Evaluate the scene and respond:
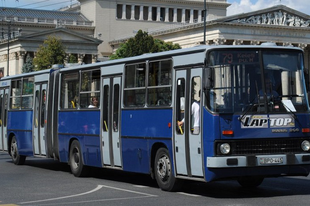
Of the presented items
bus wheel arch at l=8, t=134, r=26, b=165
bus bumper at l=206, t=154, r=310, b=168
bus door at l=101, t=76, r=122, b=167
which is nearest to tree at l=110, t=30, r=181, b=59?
bus wheel arch at l=8, t=134, r=26, b=165

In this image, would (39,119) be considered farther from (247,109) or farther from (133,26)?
(133,26)

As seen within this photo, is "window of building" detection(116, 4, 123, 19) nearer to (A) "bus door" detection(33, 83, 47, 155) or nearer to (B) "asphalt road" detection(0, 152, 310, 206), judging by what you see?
(A) "bus door" detection(33, 83, 47, 155)

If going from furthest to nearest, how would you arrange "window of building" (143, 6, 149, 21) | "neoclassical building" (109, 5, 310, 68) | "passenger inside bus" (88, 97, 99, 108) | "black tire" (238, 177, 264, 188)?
"window of building" (143, 6, 149, 21) → "neoclassical building" (109, 5, 310, 68) → "passenger inside bus" (88, 97, 99, 108) → "black tire" (238, 177, 264, 188)

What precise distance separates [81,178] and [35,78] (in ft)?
15.2

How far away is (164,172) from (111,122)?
2.80 m

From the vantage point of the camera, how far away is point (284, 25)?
372 feet

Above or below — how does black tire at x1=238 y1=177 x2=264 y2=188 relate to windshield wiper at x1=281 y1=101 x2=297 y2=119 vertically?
below

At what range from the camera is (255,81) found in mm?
15281

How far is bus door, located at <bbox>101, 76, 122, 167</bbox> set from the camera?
1873cm

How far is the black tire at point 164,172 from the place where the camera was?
16422 millimetres

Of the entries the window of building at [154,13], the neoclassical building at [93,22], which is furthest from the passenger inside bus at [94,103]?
the window of building at [154,13]

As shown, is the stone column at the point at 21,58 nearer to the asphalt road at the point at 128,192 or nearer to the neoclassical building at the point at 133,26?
the neoclassical building at the point at 133,26

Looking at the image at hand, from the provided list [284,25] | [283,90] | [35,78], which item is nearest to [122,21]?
[284,25]

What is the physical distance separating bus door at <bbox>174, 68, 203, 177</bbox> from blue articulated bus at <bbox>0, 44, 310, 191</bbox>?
0.02 meters
